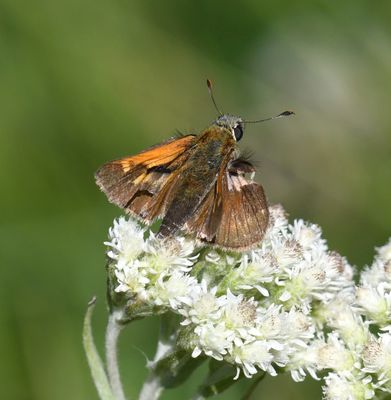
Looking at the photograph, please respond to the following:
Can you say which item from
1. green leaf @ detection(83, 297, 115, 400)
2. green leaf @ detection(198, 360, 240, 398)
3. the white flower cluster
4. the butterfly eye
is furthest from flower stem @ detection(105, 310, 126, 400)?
the butterfly eye

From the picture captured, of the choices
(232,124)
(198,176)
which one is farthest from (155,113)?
(198,176)

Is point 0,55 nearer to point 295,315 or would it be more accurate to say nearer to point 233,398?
point 233,398

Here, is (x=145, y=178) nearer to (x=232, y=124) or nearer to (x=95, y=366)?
(x=232, y=124)

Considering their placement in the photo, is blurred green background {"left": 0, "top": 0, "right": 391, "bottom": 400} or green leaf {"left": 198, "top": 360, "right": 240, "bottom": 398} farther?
blurred green background {"left": 0, "top": 0, "right": 391, "bottom": 400}

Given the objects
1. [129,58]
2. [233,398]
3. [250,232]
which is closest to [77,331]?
[233,398]

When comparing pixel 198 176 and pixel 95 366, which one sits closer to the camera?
pixel 95 366

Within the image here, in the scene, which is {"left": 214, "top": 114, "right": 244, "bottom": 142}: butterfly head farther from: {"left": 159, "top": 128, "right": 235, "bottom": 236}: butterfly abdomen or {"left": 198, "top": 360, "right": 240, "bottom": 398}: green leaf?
{"left": 198, "top": 360, "right": 240, "bottom": 398}: green leaf
